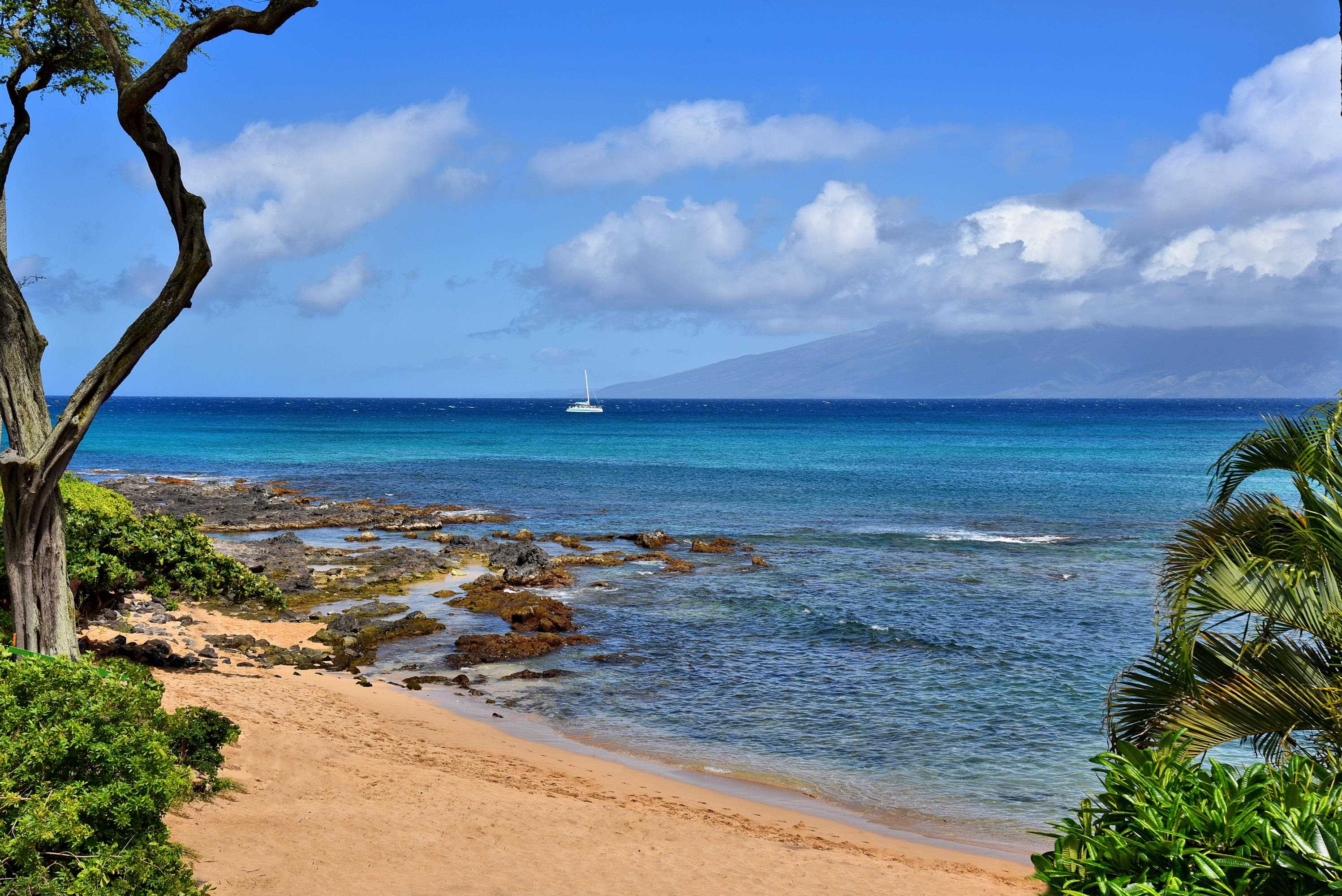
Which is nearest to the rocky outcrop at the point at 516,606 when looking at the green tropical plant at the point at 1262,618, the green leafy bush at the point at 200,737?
the green leafy bush at the point at 200,737

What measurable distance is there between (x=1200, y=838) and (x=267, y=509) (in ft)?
150

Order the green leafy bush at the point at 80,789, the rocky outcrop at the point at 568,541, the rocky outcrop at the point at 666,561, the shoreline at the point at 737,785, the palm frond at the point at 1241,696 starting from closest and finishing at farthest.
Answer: the green leafy bush at the point at 80,789 → the palm frond at the point at 1241,696 → the shoreline at the point at 737,785 → the rocky outcrop at the point at 666,561 → the rocky outcrop at the point at 568,541

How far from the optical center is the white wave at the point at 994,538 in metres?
37.0

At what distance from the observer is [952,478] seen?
61.8 metres

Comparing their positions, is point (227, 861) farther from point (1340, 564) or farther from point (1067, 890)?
point (1340, 564)

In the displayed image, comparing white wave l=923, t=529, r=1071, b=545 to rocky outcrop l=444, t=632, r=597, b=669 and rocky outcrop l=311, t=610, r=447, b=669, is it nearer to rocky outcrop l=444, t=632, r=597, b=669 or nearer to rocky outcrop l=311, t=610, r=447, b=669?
rocky outcrop l=444, t=632, r=597, b=669

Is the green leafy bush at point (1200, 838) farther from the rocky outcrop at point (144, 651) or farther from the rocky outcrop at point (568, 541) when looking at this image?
the rocky outcrop at point (568, 541)

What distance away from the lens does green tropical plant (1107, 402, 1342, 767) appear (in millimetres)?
6398

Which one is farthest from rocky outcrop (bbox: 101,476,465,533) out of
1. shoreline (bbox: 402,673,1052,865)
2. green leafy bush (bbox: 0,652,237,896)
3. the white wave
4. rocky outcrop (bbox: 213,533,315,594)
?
green leafy bush (bbox: 0,652,237,896)

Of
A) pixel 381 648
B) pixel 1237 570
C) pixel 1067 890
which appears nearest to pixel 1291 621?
pixel 1237 570

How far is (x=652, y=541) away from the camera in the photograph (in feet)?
119

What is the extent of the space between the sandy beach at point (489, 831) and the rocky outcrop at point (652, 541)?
20.1 meters

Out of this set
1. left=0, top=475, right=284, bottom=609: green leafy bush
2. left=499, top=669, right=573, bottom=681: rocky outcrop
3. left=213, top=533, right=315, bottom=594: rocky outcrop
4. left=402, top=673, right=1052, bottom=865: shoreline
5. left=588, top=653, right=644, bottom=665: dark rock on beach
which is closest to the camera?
left=402, top=673, right=1052, bottom=865: shoreline

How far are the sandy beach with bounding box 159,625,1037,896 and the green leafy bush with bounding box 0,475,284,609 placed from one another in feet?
5.34
